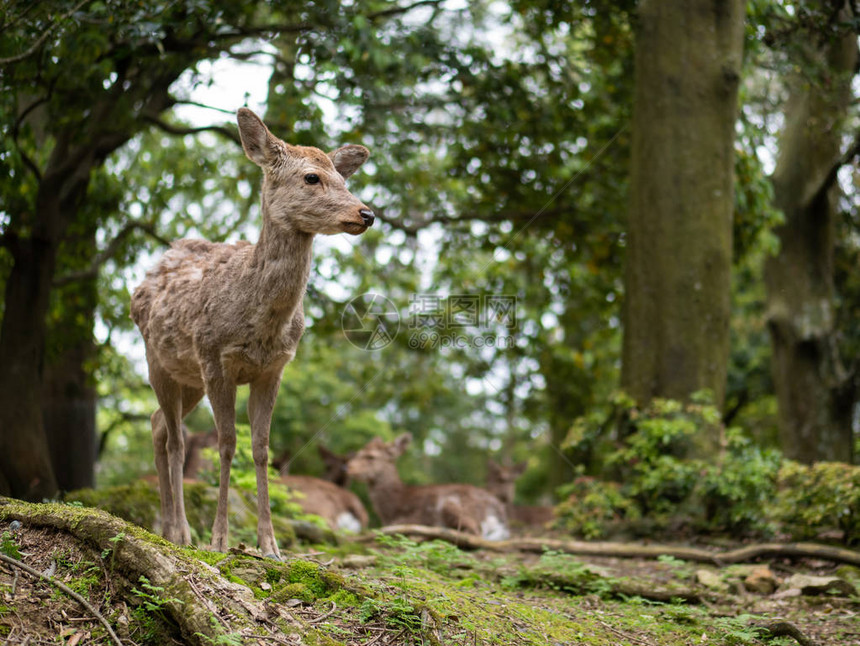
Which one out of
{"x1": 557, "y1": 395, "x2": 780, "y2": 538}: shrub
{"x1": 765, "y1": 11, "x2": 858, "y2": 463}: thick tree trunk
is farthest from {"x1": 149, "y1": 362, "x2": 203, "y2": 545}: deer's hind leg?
{"x1": 765, "y1": 11, "x2": 858, "y2": 463}: thick tree trunk

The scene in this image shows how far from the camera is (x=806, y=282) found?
49.5ft

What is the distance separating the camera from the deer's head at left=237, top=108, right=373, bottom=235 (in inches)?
218

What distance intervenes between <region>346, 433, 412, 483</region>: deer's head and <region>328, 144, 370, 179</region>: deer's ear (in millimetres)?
8331

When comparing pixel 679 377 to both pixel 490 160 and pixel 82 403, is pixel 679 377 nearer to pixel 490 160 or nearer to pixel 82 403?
pixel 490 160

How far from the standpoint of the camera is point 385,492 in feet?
45.2

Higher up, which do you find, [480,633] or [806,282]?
[806,282]

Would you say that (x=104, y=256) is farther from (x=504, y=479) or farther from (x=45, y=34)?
(x=504, y=479)

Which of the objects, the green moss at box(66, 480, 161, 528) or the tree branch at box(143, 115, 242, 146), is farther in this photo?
the tree branch at box(143, 115, 242, 146)

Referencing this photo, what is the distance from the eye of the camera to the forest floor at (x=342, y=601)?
160 inches

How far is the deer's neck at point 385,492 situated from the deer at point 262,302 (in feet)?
24.8

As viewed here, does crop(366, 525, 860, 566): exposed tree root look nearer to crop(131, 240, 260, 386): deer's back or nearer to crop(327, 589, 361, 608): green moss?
crop(327, 589, 361, 608): green moss

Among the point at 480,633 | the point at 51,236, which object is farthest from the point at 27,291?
the point at 480,633

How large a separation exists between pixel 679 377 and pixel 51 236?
7.75 meters

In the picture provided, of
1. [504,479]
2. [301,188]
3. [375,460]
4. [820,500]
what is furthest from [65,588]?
[504,479]
